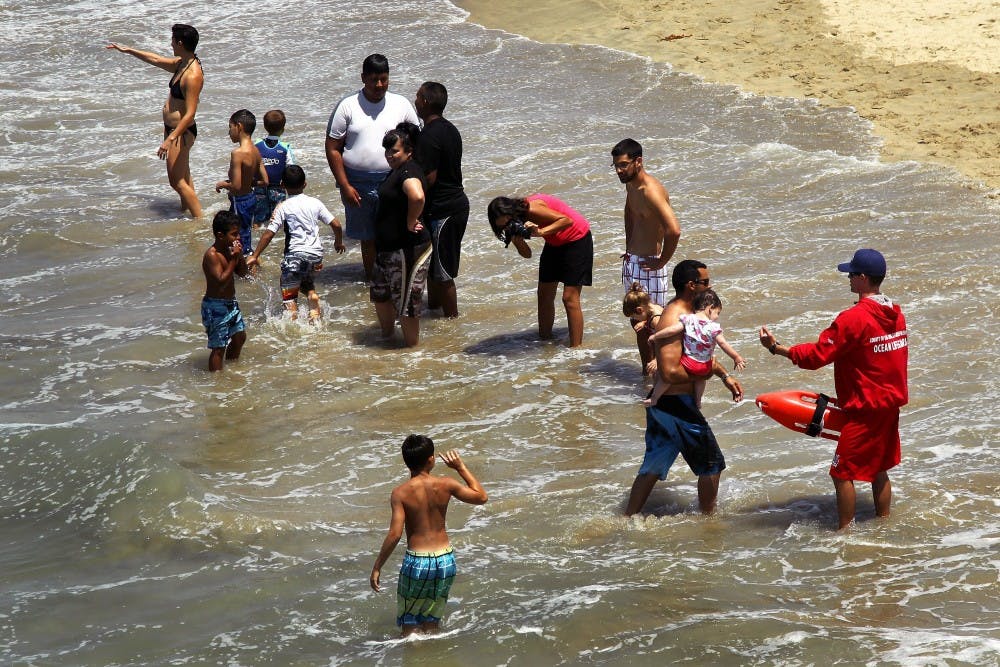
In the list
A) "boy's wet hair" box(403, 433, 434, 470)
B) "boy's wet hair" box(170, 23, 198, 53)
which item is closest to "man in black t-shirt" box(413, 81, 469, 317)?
"boy's wet hair" box(170, 23, 198, 53)

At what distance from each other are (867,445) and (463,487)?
2161mm

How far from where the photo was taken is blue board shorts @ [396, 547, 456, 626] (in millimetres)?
5688

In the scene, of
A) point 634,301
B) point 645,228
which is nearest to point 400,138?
point 645,228

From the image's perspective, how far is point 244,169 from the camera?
11.1 m

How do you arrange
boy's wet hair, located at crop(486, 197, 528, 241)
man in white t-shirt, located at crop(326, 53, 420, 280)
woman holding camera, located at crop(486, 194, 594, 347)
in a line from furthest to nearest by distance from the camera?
man in white t-shirt, located at crop(326, 53, 420, 280), woman holding camera, located at crop(486, 194, 594, 347), boy's wet hair, located at crop(486, 197, 528, 241)

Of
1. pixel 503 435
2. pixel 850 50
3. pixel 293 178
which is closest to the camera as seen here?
pixel 503 435

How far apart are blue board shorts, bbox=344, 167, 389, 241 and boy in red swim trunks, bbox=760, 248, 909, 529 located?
4.89m

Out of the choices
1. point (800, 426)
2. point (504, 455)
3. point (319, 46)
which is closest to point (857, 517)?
point (800, 426)

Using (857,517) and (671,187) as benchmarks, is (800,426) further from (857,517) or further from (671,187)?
(671,187)

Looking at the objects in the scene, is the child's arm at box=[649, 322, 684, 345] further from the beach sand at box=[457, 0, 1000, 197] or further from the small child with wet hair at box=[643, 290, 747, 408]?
the beach sand at box=[457, 0, 1000, 197]

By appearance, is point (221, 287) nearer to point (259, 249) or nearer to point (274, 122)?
point (259, 249)

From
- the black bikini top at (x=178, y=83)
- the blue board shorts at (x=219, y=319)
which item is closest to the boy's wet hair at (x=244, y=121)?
the black bikini top at (x=178, y=83)

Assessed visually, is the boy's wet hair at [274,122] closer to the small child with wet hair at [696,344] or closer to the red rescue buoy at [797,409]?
the small child with wet hair at [696,344]

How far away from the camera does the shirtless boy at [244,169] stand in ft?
36.1
